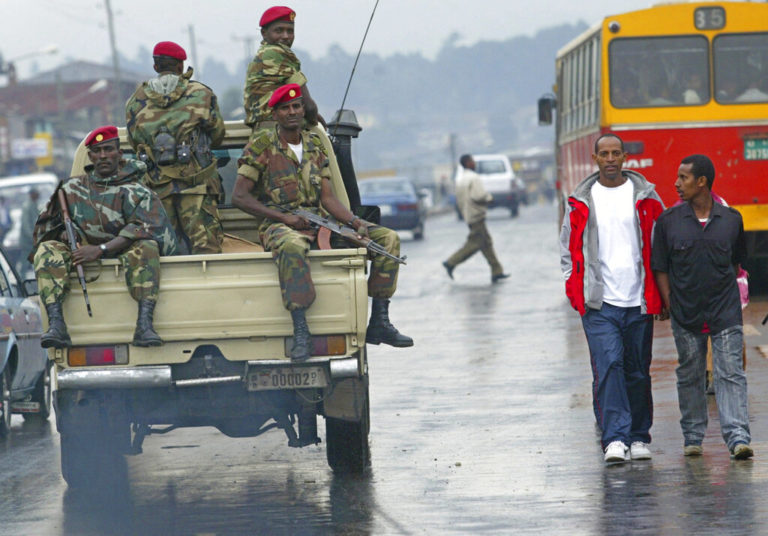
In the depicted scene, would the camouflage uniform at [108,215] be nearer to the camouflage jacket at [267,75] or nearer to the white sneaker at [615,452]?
the camouflage jacket at [267,75]

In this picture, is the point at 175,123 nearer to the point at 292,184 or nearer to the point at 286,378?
the point at 292,184

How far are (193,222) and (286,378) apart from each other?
4.86 ft

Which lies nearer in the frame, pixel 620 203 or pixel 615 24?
pixel 620 203

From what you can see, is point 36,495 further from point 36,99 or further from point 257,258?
point 36,99

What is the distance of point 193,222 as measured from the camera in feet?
28.6

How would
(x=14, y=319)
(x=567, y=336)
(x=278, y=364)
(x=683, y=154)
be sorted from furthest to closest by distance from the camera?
1. (x=683, y=154)
2. (x=567, y=336)
3. (x=14, y=319)
4. (x=278, y=364)

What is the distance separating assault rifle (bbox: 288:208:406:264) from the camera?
823cm

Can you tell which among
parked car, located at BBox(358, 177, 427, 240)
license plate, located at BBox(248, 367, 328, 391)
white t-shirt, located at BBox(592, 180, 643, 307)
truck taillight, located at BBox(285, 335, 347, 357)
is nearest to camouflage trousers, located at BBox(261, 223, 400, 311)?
truck taillight, located at BBox(285, 335, 347, 357)

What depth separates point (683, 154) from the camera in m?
17.6

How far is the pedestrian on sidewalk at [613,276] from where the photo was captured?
8188mm

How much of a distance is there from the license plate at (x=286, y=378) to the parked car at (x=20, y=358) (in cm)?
325

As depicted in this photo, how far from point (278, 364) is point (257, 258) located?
55cm

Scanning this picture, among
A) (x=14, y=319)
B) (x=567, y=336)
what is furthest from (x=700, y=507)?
(x=567, y=336)

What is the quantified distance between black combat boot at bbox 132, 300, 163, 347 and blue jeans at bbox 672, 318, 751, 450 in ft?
9.24
